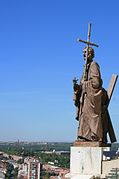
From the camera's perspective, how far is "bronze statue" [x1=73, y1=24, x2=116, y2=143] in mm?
12068

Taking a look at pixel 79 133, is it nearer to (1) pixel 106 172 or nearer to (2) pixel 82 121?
(2) pixel 82 121

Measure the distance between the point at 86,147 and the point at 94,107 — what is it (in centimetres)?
100

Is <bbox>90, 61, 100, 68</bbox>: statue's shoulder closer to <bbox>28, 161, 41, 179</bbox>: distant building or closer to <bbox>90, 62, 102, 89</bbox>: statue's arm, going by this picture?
<bbox>90, 62, 102, 89</bbox>: statue's arm

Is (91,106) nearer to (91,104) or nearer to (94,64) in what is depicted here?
(91,104)

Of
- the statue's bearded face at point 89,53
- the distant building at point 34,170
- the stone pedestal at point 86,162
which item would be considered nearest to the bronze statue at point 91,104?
the statue's bearded face at point 89,53

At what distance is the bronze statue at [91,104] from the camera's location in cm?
1207

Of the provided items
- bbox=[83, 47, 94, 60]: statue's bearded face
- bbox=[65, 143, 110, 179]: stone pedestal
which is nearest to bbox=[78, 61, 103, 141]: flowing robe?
bbox=[83, 47, 94, 60]: statue's bearded face

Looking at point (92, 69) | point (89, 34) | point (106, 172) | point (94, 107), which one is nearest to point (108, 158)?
point (106, 172)

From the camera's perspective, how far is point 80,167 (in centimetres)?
1201

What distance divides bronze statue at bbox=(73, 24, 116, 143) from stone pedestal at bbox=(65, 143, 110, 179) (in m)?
0.33

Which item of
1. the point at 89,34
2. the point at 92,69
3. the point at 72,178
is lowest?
the point at 72,178

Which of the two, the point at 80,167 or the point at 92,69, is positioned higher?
the point at 92,69

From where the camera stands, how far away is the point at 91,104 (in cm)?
1216

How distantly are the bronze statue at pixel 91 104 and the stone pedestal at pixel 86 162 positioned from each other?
1.10ft
